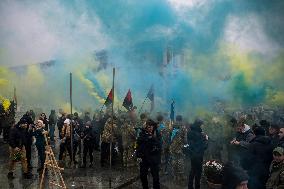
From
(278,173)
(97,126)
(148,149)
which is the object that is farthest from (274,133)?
(97,126)

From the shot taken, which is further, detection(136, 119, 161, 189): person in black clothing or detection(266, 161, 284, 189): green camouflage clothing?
detection(136, 119, 161, 189): person in black clothing

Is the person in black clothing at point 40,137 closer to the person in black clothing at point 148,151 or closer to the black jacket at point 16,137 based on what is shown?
the black jacket at point 16,137

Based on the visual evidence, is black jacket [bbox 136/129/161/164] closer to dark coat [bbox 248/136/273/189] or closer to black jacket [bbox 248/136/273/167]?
dark coat [bbox 248/136/273/189]

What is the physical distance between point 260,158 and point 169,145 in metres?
4.76

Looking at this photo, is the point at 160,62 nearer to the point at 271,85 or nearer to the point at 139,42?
the point at 139,42

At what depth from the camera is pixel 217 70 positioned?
2916cm

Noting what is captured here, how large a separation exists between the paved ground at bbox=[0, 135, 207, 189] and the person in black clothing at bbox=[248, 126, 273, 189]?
9.60ft

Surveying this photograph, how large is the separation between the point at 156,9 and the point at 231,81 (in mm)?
8157

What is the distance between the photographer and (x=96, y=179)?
40.2 ft

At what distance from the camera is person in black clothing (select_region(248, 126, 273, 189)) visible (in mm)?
8414

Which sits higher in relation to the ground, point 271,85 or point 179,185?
point 271,85

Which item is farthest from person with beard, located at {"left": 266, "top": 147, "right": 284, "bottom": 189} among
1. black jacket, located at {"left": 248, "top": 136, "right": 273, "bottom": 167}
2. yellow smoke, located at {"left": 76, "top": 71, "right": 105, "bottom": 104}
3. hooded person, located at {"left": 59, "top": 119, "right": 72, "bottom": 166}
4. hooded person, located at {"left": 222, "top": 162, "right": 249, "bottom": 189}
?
yellow smoke, located at {"left": 76, "top": 71, "right": 105, "bottom": 104}

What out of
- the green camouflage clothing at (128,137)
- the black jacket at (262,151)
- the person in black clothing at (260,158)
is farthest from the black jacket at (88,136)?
the black jacket at (262,151)

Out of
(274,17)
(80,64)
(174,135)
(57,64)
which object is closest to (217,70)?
(274,17)
